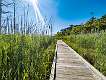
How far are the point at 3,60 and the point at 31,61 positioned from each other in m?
2.14

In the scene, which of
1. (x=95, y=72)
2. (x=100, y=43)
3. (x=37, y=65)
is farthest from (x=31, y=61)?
(x=100, y=43)

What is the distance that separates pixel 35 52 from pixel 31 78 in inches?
42.3

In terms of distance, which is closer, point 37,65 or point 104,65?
point 37,65

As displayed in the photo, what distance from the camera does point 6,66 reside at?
4.35 meters

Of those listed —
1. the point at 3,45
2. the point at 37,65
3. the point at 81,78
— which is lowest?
the point at 81,78

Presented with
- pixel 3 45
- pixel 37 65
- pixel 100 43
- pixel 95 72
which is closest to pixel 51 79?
pixel 37 65

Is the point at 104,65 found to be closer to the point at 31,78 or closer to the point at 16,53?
the point at 31,78

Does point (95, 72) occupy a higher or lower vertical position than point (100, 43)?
lower

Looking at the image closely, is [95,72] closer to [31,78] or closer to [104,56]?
[104,56]

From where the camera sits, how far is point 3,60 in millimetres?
4371

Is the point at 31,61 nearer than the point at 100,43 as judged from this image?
Yes

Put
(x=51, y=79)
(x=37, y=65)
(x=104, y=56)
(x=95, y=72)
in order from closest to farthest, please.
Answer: (x=37, y=65) → (x=51, y=79) → (x=95, y=72) → (x=104, y=56)

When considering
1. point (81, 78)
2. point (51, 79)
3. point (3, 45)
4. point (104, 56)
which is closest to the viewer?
point (3, 45)

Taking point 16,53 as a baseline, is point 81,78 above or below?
below
